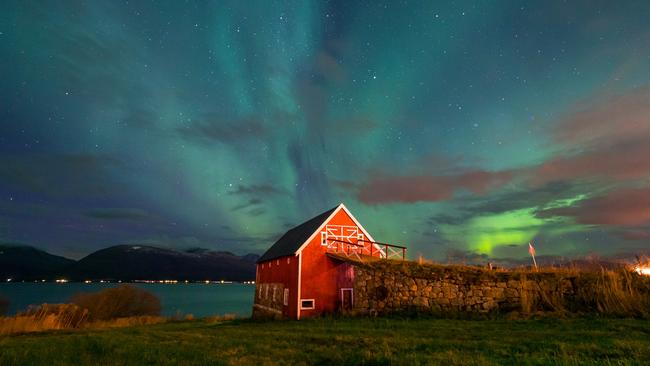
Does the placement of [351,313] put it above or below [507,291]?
below

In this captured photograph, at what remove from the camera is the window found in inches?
1054

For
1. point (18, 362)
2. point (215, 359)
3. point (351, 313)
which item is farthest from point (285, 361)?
point (351, 313)

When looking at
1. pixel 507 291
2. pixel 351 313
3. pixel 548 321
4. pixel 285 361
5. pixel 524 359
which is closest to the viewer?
pixel 524 359

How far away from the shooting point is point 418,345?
9.46m

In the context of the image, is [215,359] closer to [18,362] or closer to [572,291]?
[18,362]

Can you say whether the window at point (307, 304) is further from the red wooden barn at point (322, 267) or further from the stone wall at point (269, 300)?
the stone wall at point (269, 300)

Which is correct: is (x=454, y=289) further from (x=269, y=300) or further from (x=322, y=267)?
(x=269, y=300)

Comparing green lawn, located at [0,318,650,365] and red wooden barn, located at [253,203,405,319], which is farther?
red wooden barn, located at [253,203,405,319]

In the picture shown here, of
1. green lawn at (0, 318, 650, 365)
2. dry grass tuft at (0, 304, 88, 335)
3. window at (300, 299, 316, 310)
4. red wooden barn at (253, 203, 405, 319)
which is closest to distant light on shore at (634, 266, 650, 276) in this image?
green lawn at (0, 318, 650, 365)

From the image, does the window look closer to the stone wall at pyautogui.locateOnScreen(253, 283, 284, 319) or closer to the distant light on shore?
the stone wall at pyautogui.locateOnScreen(253, 283, 284, 319)

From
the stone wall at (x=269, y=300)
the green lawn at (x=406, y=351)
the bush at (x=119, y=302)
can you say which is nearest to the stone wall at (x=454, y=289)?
the green lawn at (x=406, y=351)

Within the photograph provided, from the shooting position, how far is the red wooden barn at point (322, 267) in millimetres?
27078

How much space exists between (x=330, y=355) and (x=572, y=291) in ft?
53.2

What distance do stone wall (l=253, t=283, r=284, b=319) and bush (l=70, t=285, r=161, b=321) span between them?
11970mm
